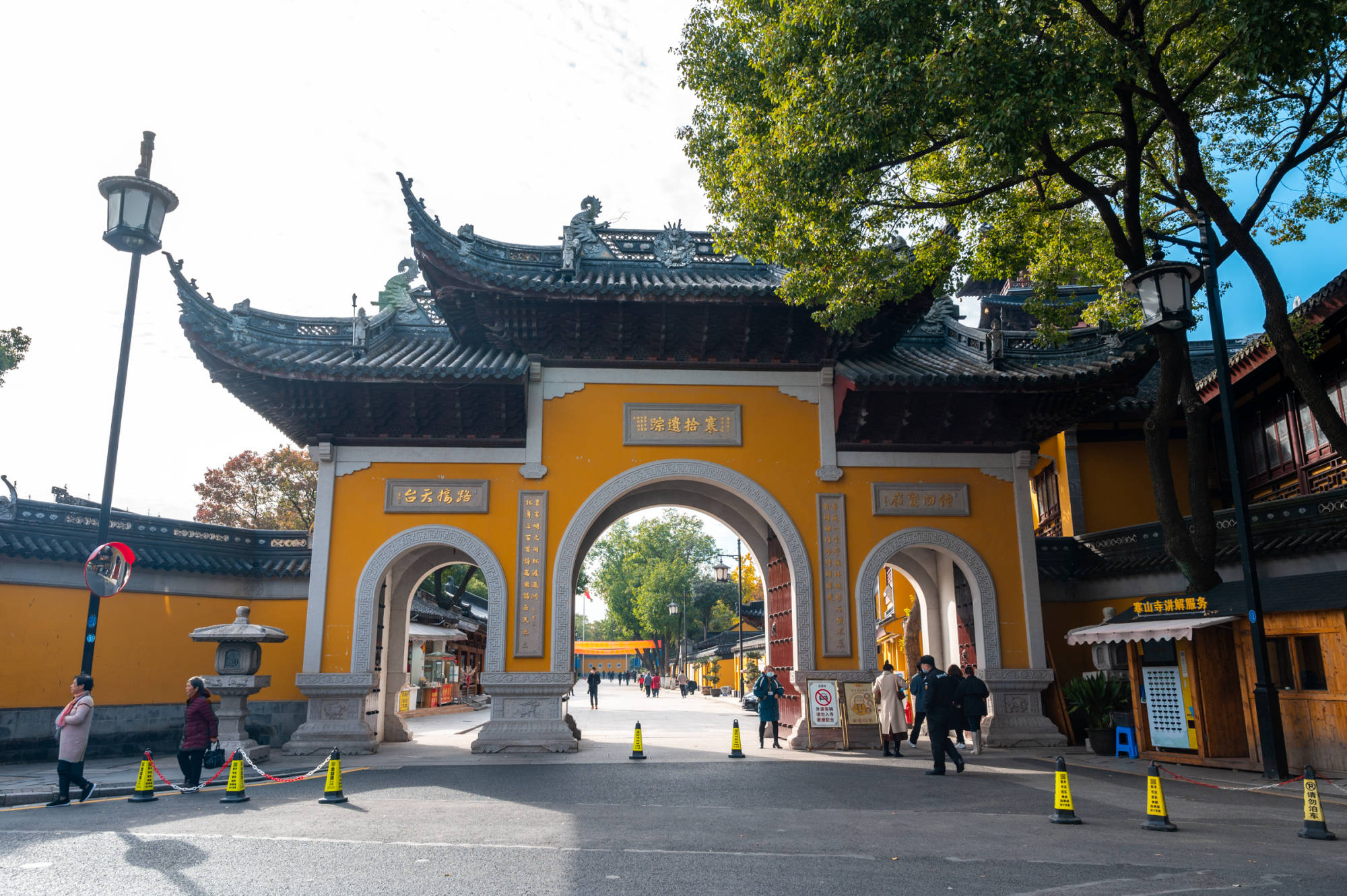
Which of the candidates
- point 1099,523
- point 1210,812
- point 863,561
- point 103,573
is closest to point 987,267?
point 863,561

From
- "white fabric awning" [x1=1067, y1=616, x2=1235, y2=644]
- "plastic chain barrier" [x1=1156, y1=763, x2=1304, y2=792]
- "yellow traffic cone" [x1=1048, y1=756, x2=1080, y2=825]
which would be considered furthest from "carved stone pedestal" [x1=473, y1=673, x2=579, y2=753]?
"plastic chain barrier" [x1=1156, y1=763, x2=1304, y2=792]

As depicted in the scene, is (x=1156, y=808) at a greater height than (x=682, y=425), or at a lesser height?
lesser

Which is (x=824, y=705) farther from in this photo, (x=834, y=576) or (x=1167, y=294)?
(x=1167, y=294)

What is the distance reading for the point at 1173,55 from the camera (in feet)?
36.6

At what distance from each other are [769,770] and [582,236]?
9.53 meters

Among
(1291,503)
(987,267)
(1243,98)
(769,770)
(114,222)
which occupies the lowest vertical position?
(769,770)

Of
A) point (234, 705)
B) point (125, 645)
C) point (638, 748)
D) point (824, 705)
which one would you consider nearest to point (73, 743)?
point (234, 705)

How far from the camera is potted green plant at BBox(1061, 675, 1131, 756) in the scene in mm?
13516

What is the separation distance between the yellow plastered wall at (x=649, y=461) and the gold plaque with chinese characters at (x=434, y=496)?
10cm

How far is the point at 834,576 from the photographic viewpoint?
14.1 m

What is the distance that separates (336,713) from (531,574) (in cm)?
362

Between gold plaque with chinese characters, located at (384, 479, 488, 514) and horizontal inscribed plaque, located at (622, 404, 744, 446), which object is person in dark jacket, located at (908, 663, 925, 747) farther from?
gold plaque with chinese characters, located at (384, 479, 488, 514)

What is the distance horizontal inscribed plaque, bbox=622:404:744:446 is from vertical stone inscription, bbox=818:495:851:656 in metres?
1.91

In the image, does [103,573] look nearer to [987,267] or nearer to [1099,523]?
[987,267]
